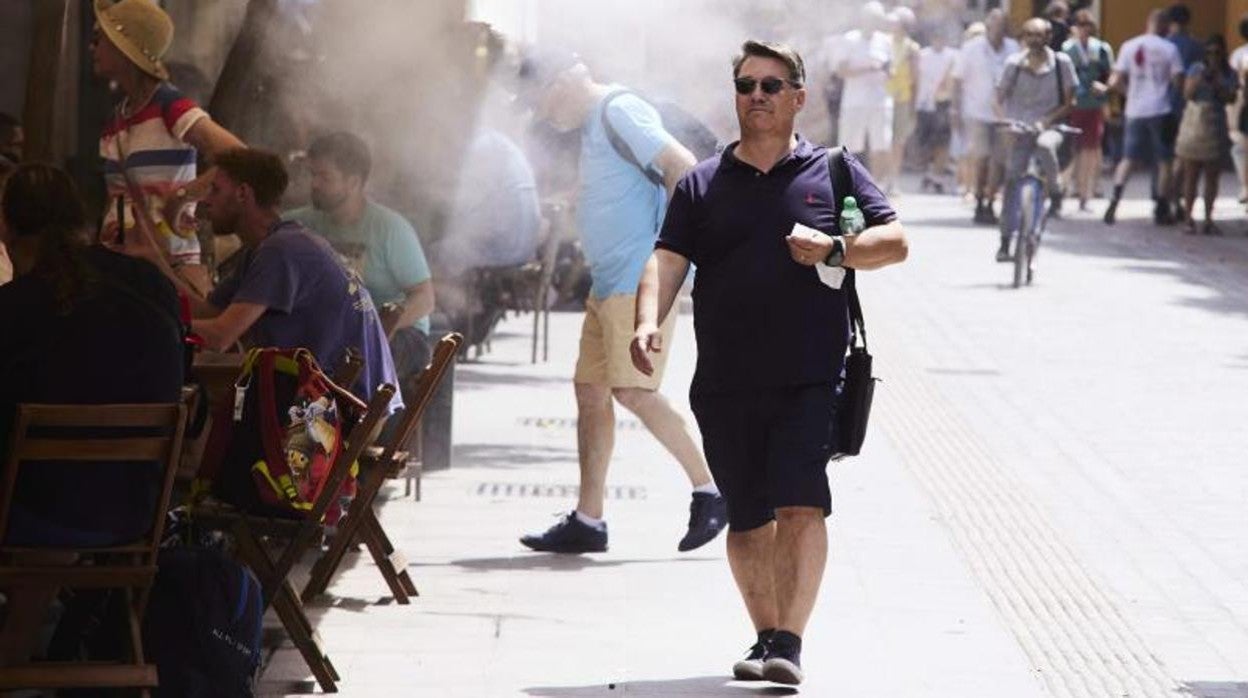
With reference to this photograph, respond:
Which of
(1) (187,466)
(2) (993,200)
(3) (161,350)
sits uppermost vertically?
(3) (161,350)

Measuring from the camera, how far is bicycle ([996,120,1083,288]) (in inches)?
797

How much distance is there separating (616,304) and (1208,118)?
16.5m

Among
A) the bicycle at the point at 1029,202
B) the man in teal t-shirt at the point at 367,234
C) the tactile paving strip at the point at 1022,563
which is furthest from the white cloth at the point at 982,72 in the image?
the man in teal t-shirt at the point at 367,234

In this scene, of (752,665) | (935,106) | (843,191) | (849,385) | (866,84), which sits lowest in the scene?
(935,106)

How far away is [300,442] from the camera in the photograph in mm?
7352

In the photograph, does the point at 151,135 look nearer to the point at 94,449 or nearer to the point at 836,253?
the point at 836,253

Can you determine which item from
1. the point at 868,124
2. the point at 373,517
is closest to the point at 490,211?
the point at 373,517

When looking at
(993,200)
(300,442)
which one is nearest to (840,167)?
(300,442)

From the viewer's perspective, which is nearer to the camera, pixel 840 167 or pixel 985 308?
pixel 840 167

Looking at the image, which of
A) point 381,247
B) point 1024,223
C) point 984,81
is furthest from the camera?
point 984,81

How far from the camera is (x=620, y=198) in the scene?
9.66 meters

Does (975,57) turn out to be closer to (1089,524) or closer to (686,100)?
(686,100)

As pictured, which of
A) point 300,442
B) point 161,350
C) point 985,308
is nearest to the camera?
point 161,350

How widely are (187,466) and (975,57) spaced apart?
20.6m
